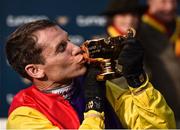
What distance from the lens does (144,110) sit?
328 cm

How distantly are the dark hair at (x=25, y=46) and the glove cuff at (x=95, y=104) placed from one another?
0.31 meters

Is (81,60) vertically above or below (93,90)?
above

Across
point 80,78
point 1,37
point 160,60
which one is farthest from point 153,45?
point 80,78

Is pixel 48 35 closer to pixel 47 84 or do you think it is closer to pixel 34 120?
pixel 47 84

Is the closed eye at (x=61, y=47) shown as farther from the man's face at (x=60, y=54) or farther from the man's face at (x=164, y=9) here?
the man's face at (x=164, y=9)

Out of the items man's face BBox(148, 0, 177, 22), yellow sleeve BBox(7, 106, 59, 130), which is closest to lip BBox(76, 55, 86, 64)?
yellow sleeve BBox(7, 106, 59, 130)

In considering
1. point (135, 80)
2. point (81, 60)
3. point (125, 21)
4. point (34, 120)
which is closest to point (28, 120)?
point (34, 120)

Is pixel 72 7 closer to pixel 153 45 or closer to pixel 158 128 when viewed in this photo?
pixel 153 45

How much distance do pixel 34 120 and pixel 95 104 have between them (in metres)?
0.28

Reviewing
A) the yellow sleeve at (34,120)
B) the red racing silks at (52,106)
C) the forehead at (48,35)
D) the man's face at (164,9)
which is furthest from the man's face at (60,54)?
the man's face at (164,9)

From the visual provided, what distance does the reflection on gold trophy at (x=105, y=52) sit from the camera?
3264 millimetres

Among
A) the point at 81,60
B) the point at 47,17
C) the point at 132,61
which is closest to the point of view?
the point at 132,61

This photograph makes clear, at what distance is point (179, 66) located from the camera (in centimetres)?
624

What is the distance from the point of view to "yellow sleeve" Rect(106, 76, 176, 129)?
3277mm
